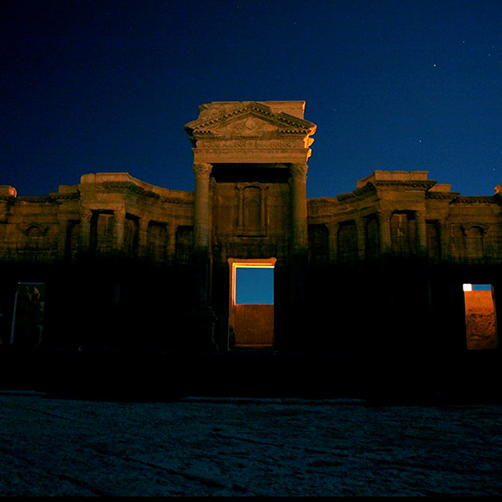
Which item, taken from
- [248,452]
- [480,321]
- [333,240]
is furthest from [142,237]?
[480,321]

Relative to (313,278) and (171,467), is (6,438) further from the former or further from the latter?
(313,278)

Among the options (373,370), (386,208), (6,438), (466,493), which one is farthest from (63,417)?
(386,208)

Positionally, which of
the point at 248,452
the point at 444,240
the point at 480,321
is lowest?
the point at 248,452

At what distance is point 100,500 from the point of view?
9.96ft

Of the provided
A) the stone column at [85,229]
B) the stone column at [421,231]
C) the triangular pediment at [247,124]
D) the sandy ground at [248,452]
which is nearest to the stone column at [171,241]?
the stone column at [85,229]

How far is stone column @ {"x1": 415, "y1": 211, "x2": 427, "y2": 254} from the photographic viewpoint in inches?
851

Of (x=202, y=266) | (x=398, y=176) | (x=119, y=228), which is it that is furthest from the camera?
(x=119, y=228)

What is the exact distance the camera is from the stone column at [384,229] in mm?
21656

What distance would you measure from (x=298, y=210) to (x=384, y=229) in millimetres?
4265

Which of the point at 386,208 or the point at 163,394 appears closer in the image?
the point at 163,394

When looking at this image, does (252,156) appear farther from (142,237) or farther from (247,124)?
(142,237)

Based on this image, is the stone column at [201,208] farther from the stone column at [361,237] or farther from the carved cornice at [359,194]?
the stone column at [361,237]

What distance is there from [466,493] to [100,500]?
2509mm

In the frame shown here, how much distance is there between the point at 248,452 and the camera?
15.0 feet
